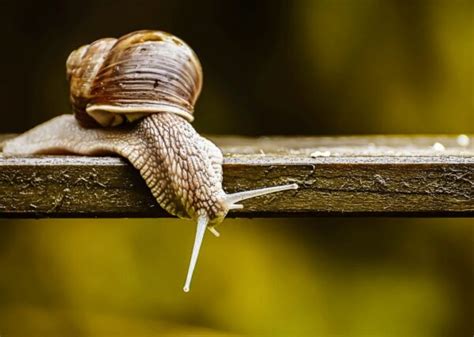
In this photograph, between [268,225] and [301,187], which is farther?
[268,225]

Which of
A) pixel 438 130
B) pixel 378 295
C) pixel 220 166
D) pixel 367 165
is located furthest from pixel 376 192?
pixel 438 130

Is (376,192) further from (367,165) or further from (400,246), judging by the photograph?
(400,246)

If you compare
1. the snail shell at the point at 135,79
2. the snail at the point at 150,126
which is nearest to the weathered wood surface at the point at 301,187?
the snail at the point at 150,126

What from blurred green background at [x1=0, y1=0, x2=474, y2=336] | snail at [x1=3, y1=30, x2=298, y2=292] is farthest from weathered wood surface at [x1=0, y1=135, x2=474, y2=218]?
blurred green background at [x1=0, y1=0, x2=474, y2=336]

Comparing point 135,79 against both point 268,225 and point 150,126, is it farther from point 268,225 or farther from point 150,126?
point 268,225

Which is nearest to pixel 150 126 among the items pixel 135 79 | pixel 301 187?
pixel 135 79

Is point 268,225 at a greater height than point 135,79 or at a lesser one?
lesser

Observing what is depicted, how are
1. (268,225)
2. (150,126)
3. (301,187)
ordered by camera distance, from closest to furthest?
(301,187), (150,126), (268,225)

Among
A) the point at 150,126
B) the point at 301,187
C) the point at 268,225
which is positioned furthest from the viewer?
the point at 268,225
